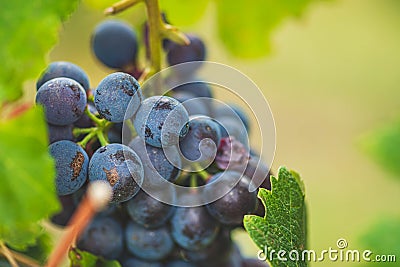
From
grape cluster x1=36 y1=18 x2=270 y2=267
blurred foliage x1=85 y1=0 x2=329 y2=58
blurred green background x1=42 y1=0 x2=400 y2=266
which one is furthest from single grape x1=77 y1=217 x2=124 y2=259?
blurred green background x1=42 y1=0 x2=400 y2=266

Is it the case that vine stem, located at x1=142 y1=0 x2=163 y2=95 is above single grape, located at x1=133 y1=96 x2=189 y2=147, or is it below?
above

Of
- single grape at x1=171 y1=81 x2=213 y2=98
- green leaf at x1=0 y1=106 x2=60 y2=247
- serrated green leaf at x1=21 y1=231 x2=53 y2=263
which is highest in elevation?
single grape at x1=171 y1=81 x2=213 y2=98

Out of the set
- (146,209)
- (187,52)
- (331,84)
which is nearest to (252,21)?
(187,52)

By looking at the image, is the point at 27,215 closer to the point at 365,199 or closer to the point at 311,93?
the point at 365,199

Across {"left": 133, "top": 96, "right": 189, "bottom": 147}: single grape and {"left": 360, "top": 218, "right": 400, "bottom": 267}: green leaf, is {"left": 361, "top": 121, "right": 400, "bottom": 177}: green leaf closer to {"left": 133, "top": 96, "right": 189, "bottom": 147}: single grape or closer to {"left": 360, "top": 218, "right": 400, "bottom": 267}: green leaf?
{"left": 360, "top": 218, "right": 400, "bottom": 267}: green leaf

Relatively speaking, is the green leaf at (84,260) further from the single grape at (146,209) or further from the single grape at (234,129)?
the single grape at (234,129)

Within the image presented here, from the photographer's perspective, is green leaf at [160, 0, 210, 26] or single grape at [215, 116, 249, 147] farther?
green leaf at [160, 0, 210, 26]
